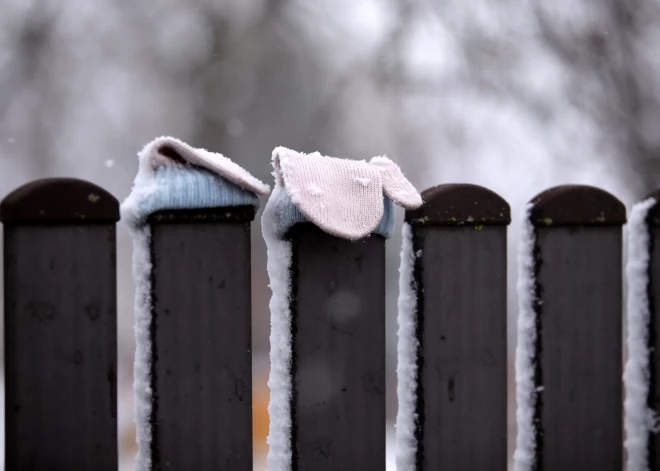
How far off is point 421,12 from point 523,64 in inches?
35.7

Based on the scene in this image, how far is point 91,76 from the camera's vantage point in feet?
13.9

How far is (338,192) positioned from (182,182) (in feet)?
0.94

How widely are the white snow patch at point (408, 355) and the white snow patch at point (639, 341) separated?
0.54m

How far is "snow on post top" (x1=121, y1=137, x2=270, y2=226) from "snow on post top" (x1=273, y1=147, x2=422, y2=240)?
0.07 m

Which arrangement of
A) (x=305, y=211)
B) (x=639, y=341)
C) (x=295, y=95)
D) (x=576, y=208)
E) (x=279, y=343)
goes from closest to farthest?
(x=305, y=211), (x=279, y=343), (x=576, y=208), (x=639, y=341), (x=295, y=95)

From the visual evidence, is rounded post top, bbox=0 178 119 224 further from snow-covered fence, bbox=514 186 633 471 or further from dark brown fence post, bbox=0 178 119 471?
snow-covered fence, bbox=514 186 633 471

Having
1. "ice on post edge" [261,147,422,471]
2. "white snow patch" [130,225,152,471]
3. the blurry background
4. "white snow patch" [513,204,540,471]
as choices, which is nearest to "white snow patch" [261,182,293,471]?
"ice on post edge" [261,147,422,471]

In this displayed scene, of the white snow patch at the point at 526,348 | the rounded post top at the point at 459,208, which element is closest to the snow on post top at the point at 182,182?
the rounded post top at the point at 459,208

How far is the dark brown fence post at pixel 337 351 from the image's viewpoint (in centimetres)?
112

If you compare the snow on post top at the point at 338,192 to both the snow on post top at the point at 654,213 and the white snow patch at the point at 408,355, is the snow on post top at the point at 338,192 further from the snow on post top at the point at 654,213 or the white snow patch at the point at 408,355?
the snow on post top at the point at 654,213

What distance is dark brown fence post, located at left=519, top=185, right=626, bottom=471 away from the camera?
4.04ft

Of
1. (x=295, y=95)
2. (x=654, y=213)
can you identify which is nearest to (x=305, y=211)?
(x=654, y=213)

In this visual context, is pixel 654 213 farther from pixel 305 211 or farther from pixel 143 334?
pixel 143 334

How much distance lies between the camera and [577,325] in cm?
125
